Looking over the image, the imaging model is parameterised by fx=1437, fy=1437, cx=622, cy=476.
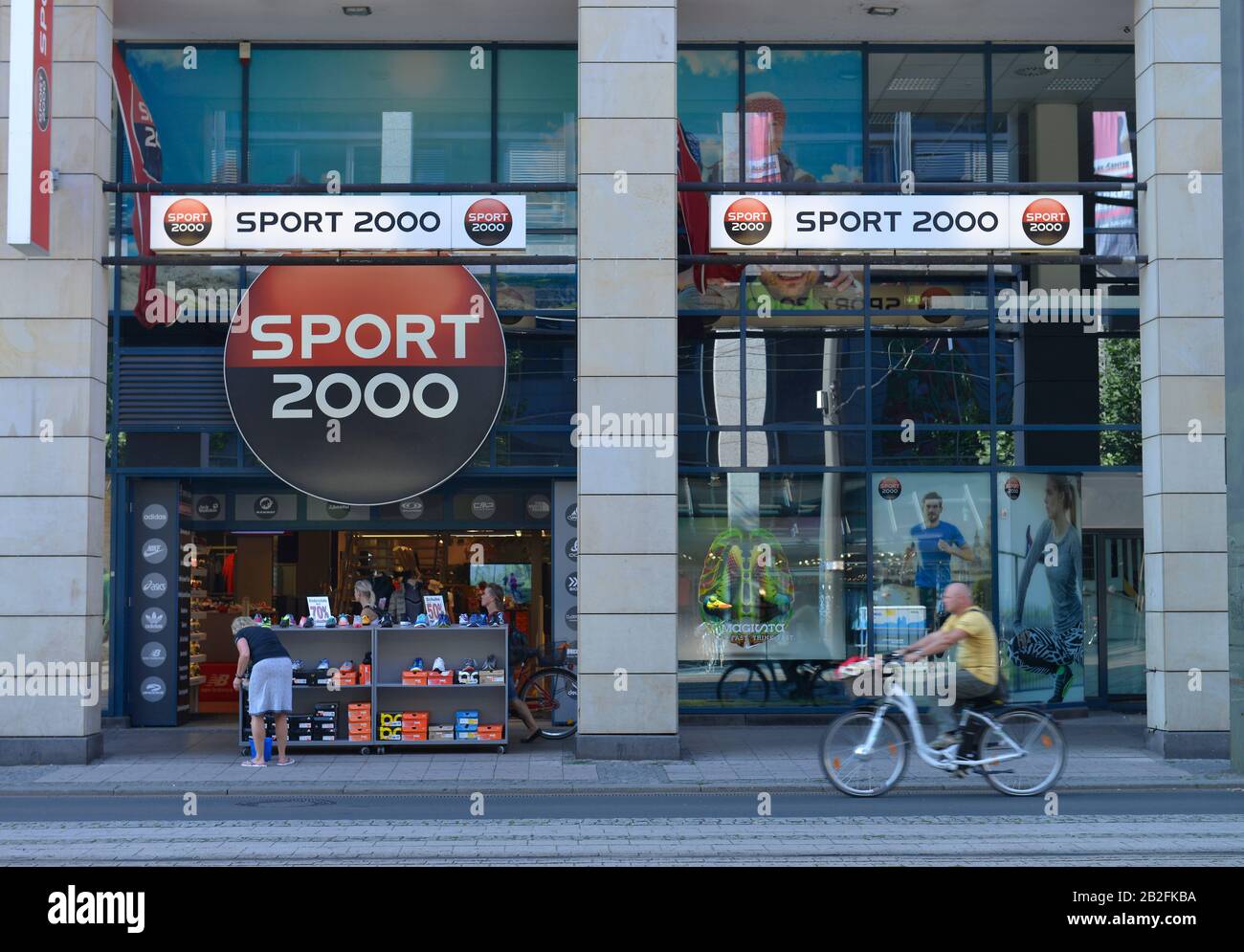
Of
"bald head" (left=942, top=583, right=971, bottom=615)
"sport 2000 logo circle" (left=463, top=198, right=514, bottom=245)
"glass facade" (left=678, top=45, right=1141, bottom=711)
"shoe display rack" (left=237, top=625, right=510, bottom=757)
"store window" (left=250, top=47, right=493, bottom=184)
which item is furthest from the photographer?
"glass facade" (left=678, top=45, right=1141, bottom=711)

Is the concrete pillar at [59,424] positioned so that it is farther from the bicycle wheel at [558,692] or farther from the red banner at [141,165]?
the bicycle wheel at [558,692]

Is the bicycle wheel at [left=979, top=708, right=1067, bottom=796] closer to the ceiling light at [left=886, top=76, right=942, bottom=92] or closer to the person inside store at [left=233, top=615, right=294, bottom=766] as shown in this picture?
the person inside store at [left=233, top=615, right=294, bottom=766]

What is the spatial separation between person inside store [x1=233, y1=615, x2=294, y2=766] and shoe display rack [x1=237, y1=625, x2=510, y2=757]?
3.22 ft

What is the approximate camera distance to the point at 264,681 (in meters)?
14.9

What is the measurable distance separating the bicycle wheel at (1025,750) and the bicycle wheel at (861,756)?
0.75 metres

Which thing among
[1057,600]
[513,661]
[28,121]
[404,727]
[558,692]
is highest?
[28,121]

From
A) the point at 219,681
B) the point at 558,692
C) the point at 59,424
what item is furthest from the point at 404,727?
the point at 59,424

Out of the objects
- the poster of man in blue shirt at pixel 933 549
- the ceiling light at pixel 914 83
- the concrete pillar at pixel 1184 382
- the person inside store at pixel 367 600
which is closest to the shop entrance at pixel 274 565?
the person inside store at pixel 367 600

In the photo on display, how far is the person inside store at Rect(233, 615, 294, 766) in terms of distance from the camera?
14.9 metres

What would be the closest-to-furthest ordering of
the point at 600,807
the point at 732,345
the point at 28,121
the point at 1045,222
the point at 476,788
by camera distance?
1. the point at 600,807
2. the point at 476,788
3. the point at 28,121
4. the point at 1045,222
5. the point at 732,345

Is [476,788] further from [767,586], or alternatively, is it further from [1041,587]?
[1041,587]

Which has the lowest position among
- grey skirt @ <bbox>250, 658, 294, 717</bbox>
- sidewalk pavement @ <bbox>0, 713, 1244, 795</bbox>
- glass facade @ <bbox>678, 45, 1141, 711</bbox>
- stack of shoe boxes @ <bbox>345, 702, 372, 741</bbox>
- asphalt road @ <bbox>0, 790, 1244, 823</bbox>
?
sidewalk pavement @ <bbox>0, 713, 1244, 795</bbox>

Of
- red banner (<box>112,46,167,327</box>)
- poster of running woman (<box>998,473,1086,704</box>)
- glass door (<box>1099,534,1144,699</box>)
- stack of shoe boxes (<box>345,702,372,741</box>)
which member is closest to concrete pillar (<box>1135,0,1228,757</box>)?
poster of running woman (<box>998,473,1086,704</box>)

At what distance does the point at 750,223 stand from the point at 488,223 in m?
→ 2.99
